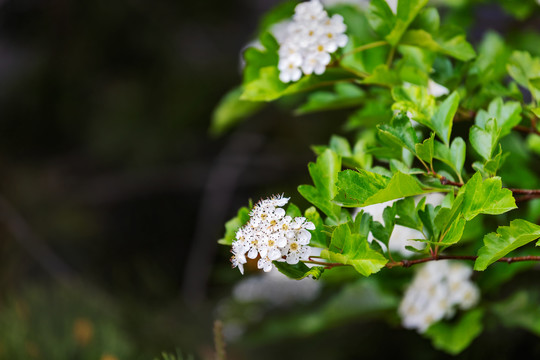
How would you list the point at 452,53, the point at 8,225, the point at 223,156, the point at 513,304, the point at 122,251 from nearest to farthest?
1. the point at 452,53
2. the point at 513,304
3. the point at 8,225
4. the point at 223,156
5. the point at 122,251

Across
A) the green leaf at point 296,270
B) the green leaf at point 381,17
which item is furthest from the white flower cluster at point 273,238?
the green leaf at point 381,17

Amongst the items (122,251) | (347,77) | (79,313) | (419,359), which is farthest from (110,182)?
(347,77)

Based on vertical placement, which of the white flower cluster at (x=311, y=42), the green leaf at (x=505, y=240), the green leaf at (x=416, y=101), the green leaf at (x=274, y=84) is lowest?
the green leaf at (x=505, y=240)

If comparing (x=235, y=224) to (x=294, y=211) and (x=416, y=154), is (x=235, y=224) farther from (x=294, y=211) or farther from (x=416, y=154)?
(x=416, y=154)

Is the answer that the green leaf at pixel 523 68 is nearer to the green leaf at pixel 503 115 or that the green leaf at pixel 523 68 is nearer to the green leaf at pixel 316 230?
the green leaf at pixel 503 115

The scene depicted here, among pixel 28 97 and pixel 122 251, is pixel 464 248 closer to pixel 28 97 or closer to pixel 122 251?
pixel 122 251

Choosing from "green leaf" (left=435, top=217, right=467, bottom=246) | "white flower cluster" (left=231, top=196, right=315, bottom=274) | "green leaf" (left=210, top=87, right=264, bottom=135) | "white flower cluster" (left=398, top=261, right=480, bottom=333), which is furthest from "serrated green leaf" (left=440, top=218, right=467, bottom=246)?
"green leaf" (left=210, top=87, right=264, bottom=135)

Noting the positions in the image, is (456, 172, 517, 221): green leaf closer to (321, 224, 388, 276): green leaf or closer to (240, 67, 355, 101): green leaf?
(321, 224, 388, 276): green leaf
